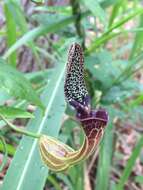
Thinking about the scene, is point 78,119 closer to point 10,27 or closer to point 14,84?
point 14,84

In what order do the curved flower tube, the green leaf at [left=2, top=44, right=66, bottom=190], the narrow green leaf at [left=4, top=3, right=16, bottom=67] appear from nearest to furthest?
the curved flower tube → the green leaf at [left=2, top=44, right=66, bottom=190] → the narrow green leaf at [left=4, top=3, right=16, bottom=67]

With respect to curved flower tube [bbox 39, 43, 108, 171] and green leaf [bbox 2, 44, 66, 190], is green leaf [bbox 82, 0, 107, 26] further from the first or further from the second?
curved flower tube [bbox 39, 43, 108, 171]

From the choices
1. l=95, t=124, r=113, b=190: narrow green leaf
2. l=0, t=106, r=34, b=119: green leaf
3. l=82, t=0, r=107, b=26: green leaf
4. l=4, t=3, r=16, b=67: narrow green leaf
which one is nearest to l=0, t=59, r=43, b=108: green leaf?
l=0, t=106, r=34, b=119: green leaf

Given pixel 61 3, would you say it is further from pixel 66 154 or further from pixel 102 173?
pixel 66 154

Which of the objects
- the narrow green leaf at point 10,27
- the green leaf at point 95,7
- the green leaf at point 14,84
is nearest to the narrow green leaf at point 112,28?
the green leaf at point 95,7

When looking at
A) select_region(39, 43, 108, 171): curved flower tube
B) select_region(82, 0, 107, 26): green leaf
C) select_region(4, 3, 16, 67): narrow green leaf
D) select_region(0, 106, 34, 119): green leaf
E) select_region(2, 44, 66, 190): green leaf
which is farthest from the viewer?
select_region(4, 3, 16, 67): narrow green leaf

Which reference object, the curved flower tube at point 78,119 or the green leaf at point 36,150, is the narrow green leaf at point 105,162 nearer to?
the green leaf at point 36,150
